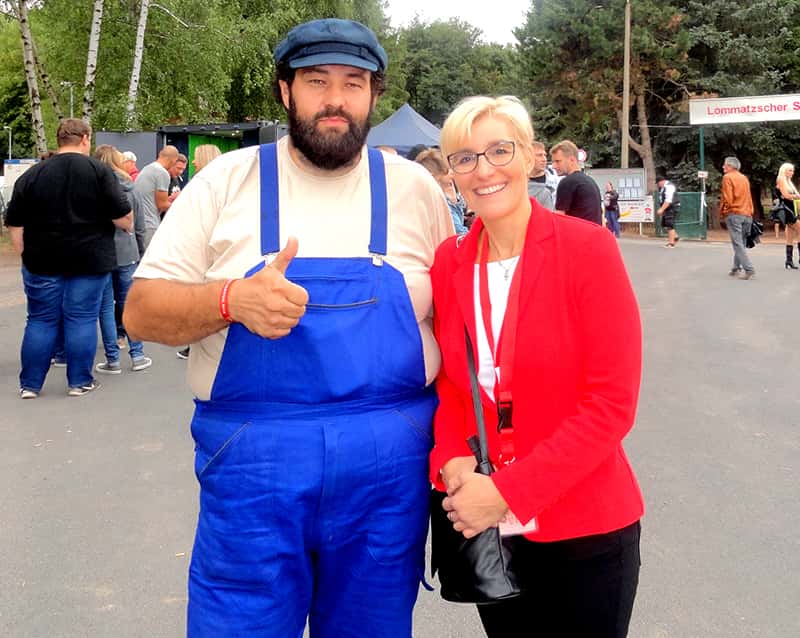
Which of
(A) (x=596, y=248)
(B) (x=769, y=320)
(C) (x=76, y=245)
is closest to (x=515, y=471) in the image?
(A) (x=596, y=248)

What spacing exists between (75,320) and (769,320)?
7.30 m

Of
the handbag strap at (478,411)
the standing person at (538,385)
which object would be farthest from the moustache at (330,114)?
the handbag strap at (478,411)

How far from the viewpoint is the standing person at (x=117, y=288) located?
744 centimetres

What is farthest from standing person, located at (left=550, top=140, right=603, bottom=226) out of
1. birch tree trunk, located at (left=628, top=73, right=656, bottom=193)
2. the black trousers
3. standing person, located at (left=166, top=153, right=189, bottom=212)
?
birch tree trunk, located at (left=628, top=73, right=656, bottom=193)

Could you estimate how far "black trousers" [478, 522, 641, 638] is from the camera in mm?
1937

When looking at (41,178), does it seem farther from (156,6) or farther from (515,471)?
(156,6)

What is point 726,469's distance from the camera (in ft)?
15.8

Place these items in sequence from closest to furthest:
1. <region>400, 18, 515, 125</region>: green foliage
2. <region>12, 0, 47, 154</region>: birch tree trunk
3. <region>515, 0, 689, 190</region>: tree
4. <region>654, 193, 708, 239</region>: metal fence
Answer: <region>12, 0, 47, 154</region>: birch tree trunk → <region>654, 193, 708, 239</region>: metal fence → <region>515, 0, 689, 190</region>: tree → <region>400, 18, 515, 125</region>: green foliage

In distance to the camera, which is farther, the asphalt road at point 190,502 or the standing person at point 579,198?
the standing person at point 579,198

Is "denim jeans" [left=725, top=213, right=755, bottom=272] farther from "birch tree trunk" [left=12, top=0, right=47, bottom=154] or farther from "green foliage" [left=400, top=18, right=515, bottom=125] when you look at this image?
"green foliage" [left=400, top=18, right=515, bottom=125]

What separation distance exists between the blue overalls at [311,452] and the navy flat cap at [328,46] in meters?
0.25

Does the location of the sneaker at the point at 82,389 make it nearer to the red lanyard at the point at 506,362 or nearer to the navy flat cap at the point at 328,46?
the navy flat cap at the point at 328,46

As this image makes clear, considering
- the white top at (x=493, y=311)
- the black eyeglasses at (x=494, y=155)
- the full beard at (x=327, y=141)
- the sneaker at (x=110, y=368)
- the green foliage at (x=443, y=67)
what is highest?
the green foliage at (x=443, y=67)

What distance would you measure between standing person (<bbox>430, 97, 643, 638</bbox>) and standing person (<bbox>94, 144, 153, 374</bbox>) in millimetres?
5689
